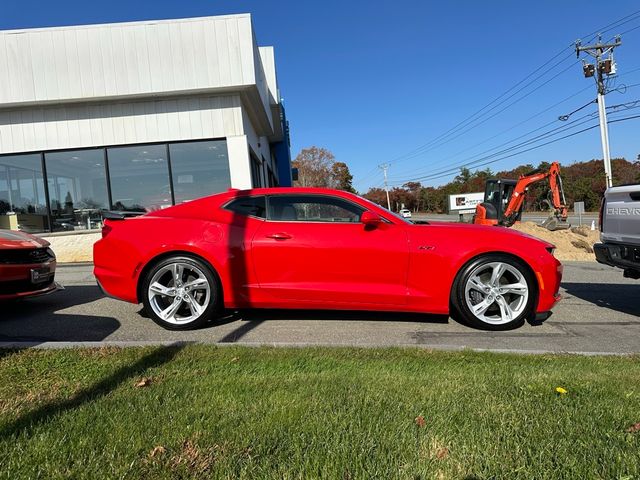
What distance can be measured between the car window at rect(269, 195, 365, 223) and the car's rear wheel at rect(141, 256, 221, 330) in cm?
98

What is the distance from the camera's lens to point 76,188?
42.2ft

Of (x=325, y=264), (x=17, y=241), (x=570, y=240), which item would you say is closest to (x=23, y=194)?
(x=17, y=241)

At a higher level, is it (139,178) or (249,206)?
(139,178)

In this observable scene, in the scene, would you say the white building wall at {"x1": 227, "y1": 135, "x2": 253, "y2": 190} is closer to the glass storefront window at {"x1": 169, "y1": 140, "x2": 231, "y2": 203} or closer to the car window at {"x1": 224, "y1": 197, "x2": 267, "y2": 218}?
the glass storefront window at {"x1": 169, "y1": 140, "x2": 231, "y2": 203}

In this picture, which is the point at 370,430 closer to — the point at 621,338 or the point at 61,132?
the point at 621,338

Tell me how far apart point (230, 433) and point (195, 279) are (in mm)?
2740

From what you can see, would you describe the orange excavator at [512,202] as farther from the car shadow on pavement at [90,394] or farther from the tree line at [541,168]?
the tree line at [541,168]

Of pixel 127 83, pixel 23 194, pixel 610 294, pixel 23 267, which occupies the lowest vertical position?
pixel 610 294

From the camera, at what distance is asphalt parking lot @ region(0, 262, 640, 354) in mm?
4301

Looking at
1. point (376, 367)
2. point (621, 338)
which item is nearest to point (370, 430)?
point (376, 367)

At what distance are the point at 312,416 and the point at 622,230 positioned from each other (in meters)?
4.64

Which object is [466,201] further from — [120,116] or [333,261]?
[333,261]

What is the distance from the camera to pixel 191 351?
3.70m

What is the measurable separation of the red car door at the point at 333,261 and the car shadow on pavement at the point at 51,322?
190 centimetres
